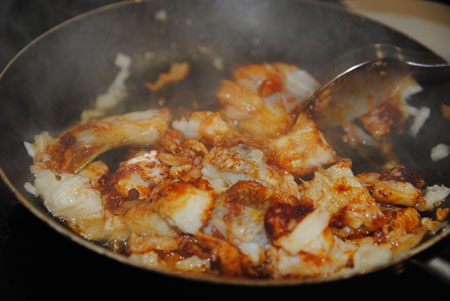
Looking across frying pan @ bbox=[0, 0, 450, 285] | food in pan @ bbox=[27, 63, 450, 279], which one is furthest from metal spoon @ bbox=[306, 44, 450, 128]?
frying pan @ bbox=[0, 0, 450, 285]

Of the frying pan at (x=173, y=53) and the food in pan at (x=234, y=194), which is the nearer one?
the food in pan at (x=234, y=194)

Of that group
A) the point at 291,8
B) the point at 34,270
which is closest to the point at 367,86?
the point at 291,8

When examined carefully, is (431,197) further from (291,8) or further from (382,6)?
(382,6)

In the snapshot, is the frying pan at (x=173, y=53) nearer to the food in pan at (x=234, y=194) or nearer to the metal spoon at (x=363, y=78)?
the food in pan at (x=234, y=194)

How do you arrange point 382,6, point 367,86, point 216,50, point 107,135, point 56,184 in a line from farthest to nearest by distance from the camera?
point 382,6 < point 216,50 < point 367,86 < point 107,135 < point 56,184

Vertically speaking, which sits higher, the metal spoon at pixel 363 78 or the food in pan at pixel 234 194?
the metal spoon at pixel 363 78

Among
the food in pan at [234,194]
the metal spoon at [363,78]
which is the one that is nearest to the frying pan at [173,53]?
the food in pan at [234,194]
